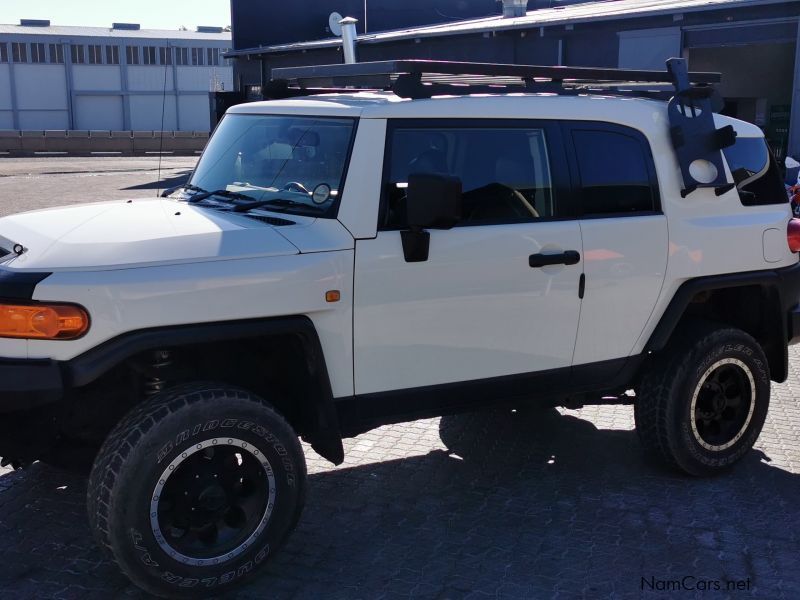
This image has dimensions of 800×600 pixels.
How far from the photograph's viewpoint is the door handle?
4.47 metres

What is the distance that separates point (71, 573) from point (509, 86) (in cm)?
313

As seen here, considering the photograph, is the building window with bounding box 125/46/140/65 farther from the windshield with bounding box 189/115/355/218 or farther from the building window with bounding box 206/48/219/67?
the windshield with bounding box 189/115/355/218

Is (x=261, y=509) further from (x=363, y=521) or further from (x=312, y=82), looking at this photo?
(x=312, y=82)

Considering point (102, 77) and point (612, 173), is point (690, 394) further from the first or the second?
point (102, 77)

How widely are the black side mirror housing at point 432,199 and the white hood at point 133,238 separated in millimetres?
525

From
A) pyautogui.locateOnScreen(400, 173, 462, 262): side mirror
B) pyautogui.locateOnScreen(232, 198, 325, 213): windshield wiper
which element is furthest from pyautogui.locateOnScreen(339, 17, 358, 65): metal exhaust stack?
pyautogui.locateOnScreen(400, 173, 462, 262): side mirror

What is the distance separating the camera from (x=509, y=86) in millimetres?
4953

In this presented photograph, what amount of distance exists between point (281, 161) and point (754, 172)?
2.69 m

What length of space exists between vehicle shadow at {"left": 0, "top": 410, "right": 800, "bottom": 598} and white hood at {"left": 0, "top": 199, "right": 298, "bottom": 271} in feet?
4.54

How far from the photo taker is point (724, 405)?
537 cm

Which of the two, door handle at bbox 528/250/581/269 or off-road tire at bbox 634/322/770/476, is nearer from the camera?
door handle at bbox 528/250/581/269

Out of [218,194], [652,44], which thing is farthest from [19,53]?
[218,194]

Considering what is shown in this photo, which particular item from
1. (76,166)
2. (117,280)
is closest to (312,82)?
(117,280)

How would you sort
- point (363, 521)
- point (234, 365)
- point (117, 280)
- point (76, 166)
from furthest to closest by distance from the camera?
point (76, 166) < point (363, 521) < point (234, 365) < point (117, 280)
